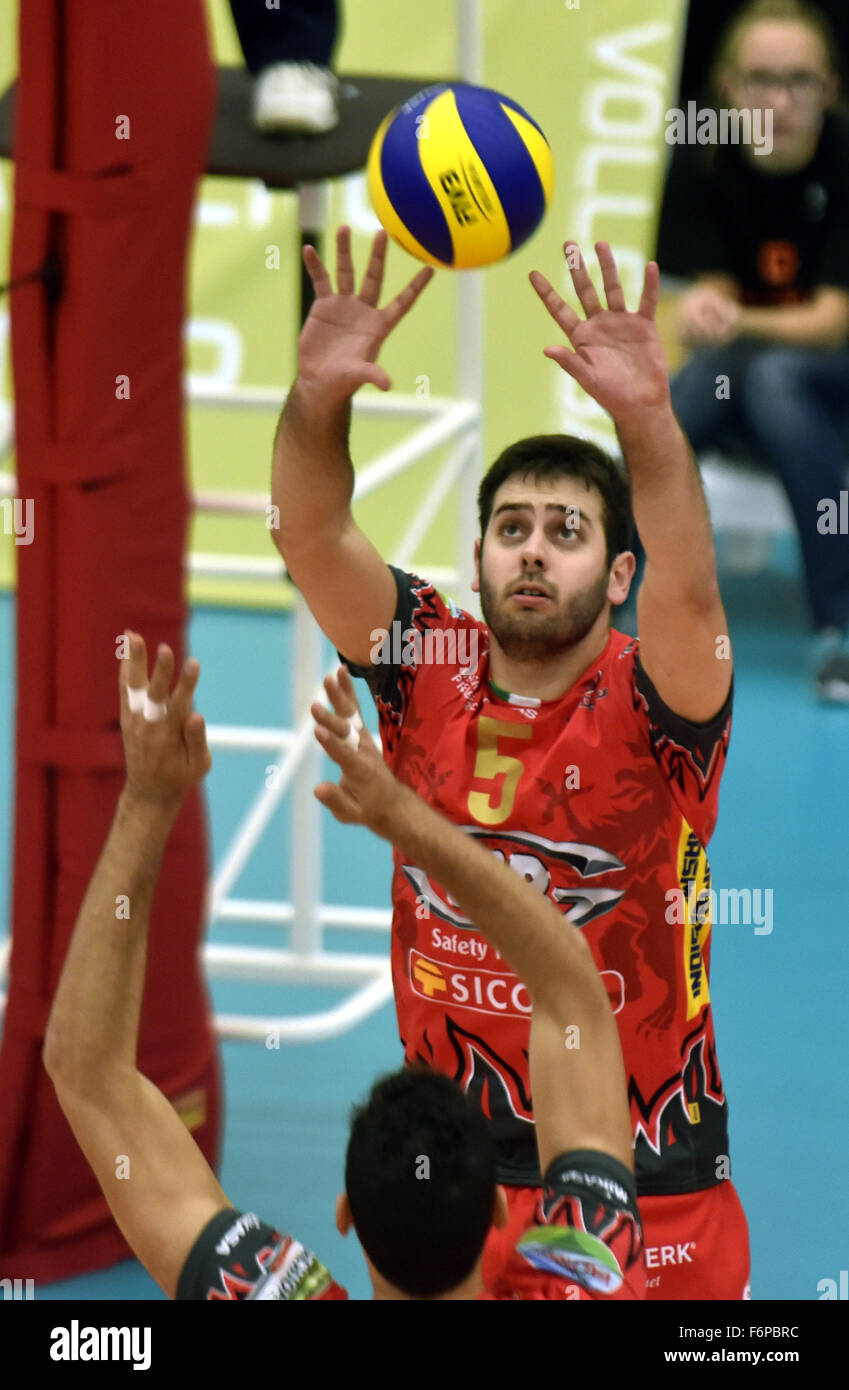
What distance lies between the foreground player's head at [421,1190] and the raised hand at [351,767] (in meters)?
0.30

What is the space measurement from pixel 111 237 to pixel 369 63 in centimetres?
451

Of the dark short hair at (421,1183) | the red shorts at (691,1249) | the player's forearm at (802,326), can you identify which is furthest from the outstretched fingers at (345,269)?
the player's forearm at (802,326)

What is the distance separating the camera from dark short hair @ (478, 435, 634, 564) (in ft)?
9.57

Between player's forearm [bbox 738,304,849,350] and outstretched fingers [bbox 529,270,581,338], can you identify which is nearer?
outstretched fingers [bbox 529,270,581,338]

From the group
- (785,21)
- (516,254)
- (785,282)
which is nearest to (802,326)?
(785,282)

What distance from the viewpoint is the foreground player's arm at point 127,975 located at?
2182 mm

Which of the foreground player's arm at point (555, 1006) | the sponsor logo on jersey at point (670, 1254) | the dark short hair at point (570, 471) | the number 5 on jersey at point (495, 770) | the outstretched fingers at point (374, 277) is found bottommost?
the sponsor logo on jersey at point (670, 1254)

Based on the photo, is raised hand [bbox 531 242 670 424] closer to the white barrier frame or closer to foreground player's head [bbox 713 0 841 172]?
the white barrier frame

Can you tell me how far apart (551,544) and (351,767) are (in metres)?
0.91

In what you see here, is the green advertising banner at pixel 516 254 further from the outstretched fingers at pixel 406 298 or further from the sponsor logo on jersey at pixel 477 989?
the sponsor logo on jersey at pixel 477 989

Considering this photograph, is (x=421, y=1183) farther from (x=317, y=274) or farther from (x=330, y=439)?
(x=317, y=274)

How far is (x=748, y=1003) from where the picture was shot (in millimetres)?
5227

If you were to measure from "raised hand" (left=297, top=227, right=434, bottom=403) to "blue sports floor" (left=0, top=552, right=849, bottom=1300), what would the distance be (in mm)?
2064

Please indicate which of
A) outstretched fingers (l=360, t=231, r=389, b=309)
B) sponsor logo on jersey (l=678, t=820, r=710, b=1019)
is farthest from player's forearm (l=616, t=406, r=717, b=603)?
outstretched fingers (l=360, t=231, r=389, b=309)
